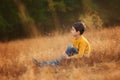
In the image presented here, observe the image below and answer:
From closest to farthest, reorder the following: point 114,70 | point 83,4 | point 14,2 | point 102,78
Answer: point 102,78
point 114,70
point 14,2
point 83,4

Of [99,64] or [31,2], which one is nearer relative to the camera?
[99,64]

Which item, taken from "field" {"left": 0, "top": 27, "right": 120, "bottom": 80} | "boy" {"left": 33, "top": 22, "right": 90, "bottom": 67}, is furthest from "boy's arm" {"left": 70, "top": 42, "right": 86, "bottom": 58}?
"field" {"left": 0, "top": 27, "right": 120, "bottom": 80}

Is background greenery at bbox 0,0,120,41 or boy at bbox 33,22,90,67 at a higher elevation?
background greenery at bbox 0,0,120,41

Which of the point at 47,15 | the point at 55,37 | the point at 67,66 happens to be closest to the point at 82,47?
the point at 67,66

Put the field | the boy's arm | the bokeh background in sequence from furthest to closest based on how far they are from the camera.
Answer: the boy's arm
the bokeh background
the field

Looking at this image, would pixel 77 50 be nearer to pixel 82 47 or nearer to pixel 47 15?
pixel 82 47

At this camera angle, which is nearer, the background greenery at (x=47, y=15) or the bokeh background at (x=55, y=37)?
the bokeh background at (x=55, y=37)

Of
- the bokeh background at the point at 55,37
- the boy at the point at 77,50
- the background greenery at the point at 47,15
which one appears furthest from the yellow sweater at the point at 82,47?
the background greenery at the point at 47,15

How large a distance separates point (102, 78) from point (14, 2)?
6.90 meters

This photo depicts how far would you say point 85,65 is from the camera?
6176 mm

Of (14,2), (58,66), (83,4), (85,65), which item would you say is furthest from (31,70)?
(83,4)

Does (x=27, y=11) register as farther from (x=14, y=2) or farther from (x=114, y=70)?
(x=114, y=70)

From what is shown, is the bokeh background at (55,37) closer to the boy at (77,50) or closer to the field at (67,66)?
the field at (67,66)

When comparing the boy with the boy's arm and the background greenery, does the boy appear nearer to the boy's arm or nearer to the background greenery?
the boy's arm
